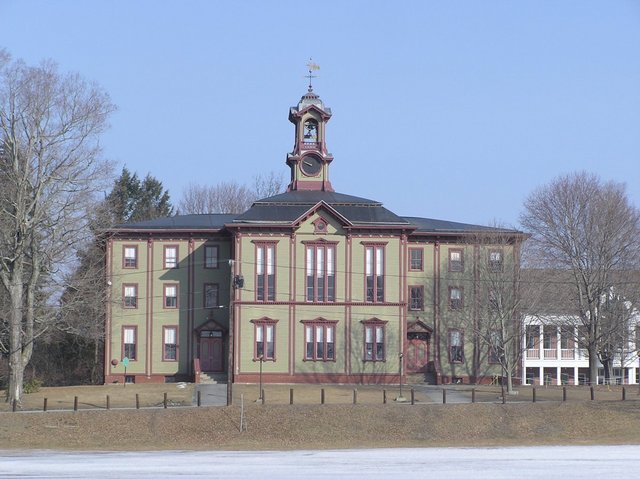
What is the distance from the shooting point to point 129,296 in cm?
7606

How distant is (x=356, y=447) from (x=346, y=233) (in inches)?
953

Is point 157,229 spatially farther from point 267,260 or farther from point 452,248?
point 452,248

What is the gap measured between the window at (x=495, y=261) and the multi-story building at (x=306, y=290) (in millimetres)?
101

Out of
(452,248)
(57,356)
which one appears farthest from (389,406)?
(57,356)

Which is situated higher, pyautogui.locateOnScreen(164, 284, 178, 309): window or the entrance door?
pyautogui.locateOnScreen(164, 284, 178, 309): window

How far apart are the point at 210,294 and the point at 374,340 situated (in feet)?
35.8

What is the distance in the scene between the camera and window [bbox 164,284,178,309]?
251 feet

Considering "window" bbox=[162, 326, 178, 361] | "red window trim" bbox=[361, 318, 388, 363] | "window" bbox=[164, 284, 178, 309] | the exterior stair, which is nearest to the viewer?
"red window trim" bbox=[361, 318, 388, 363]

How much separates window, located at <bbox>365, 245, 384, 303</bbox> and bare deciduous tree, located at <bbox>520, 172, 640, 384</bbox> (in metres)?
9.67

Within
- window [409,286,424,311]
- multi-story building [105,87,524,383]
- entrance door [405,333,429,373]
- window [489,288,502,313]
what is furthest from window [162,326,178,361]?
window [489,288,502,313]

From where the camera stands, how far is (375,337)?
73375mm

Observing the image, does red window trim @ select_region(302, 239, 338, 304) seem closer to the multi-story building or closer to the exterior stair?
the multi-story building

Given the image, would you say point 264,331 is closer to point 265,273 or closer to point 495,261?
point 265,273

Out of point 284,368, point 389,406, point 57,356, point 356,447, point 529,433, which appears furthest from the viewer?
point 57,356
